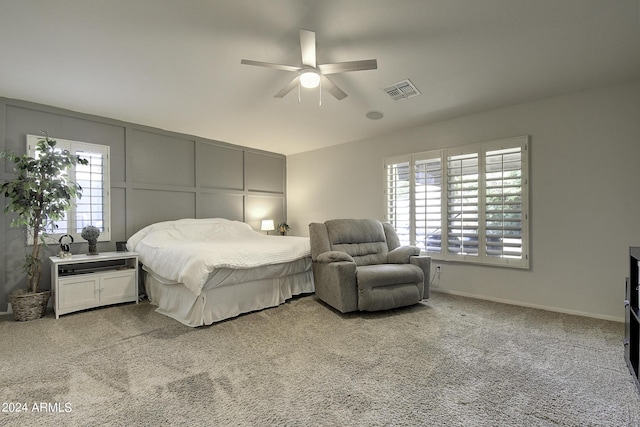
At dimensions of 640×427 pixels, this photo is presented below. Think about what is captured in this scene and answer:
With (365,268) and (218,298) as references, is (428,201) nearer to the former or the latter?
(365,268)

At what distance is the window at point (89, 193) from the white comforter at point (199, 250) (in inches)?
19.8

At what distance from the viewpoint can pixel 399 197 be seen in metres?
4.71

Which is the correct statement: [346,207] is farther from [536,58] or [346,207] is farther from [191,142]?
[536,58]

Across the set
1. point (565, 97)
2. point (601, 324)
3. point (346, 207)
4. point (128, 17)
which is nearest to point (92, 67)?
point (128, 17)

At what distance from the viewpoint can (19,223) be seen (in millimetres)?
3221

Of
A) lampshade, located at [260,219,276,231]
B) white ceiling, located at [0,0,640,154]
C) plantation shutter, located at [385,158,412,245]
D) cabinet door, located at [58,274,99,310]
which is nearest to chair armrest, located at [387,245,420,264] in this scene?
plantation shutter, located at [385,158,412,245]

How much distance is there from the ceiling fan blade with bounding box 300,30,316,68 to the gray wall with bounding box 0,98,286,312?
123 inches

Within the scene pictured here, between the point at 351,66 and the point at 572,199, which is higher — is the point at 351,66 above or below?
above

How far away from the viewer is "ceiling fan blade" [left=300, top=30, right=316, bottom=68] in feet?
7.24

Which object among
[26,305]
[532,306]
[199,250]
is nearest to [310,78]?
[199,250]

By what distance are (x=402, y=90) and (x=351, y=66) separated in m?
1.20

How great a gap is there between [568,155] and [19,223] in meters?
6.09

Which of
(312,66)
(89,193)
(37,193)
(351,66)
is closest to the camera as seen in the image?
(351,66)

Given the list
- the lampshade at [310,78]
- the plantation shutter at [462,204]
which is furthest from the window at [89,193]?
the plantation shutter at [462,204]
